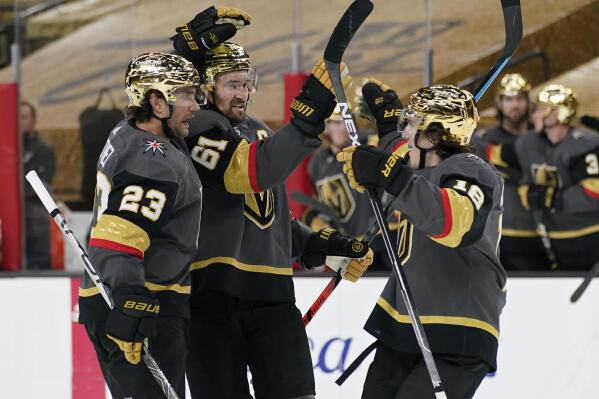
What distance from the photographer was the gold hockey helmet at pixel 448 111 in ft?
9.87

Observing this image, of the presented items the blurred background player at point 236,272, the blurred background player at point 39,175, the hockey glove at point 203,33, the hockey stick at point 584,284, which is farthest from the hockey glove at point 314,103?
the blurred background player at point 39,175

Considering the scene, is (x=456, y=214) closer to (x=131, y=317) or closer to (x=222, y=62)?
(x=131, y=317)

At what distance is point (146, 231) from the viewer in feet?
9.47

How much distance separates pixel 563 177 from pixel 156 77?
246 centimetres

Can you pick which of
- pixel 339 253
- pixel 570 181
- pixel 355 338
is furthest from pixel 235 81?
pixel 570 181

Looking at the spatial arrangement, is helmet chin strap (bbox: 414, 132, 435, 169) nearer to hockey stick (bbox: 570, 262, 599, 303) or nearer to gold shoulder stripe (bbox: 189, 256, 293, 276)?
gold shoulder stripe (bbox: 189, 256, 293, 276)

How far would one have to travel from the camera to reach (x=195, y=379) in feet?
10.9

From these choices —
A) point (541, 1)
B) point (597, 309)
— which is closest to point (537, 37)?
point (541, 1)

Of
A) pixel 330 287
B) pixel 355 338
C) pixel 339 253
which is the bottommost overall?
pixel 355 338

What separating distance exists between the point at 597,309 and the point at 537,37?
1.31 metres

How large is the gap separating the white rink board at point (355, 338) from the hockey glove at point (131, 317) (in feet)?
5.64

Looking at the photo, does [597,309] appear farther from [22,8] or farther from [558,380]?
[22,8]

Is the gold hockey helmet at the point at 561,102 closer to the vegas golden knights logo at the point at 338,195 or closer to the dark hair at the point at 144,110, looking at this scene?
the vegas golden knights logo at the point at 338,195

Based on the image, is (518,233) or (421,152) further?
(518,233)
